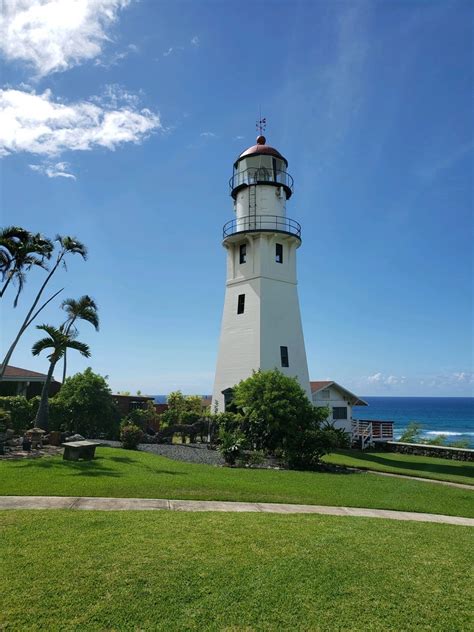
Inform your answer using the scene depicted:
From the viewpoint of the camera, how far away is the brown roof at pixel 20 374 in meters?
27.5

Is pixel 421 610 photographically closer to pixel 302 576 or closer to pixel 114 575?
pixel 302 576

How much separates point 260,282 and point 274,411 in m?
9.79

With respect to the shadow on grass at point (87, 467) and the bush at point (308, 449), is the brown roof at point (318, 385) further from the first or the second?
the shadow on grass at point (87, 467)

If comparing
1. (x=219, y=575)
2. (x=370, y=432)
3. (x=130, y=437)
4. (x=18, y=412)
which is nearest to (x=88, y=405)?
(x=18, y=412)

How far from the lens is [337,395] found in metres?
33.0

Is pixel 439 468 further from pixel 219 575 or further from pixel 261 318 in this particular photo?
pixel 219 575

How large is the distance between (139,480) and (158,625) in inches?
270

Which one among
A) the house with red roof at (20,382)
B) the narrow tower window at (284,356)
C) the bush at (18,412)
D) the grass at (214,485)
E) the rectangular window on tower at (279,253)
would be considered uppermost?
the rectangular window on tower at (279,253)

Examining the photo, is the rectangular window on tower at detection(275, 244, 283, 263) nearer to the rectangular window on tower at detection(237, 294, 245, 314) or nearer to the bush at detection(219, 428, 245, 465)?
the rectangular window on tower at detection(237, 294, 245, 314)

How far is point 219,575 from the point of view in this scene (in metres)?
5.54

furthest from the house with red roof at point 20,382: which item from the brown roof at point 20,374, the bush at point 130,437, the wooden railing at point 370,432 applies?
the wooden railing at point 370,432

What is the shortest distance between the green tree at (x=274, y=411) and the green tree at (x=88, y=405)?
7.90 meters

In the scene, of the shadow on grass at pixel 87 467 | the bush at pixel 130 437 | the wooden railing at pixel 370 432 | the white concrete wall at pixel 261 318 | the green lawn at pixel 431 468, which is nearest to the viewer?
the shadow on grass at pixel 87 467

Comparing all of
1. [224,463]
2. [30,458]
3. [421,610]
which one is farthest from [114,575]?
[224,463]
